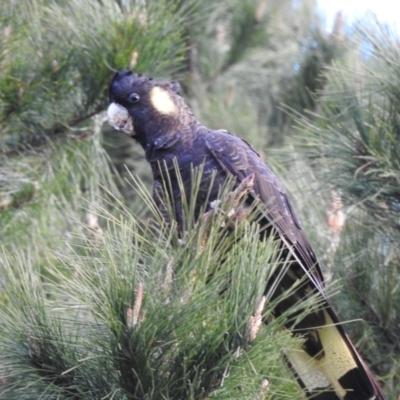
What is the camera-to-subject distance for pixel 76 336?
5.98ft

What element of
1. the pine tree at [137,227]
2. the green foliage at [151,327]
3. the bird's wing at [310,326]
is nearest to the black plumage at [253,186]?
the bird's wing at [310,326]

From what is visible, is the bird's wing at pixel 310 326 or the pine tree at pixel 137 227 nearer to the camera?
the pine tree at pixel 137 227

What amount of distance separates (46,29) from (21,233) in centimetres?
76

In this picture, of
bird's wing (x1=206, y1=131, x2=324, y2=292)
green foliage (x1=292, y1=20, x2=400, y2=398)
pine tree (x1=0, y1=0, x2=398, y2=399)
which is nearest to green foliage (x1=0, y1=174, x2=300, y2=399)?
pine tree (x1=0, y1=0, x2=398, y2=399)

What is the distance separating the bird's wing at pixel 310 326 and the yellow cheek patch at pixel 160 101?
205mm

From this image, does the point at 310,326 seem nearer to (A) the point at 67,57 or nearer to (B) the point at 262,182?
(B) the point at 262,182

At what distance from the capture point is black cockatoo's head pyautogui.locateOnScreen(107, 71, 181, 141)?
285 cm

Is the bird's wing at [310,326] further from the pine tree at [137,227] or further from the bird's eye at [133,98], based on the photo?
the bird's eye at [133,98]

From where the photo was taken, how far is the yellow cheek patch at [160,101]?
2.89m

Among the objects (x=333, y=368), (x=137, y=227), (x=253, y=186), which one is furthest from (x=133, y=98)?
(x=333, y=368)

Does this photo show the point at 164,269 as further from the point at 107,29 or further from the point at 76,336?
the point at 107,29

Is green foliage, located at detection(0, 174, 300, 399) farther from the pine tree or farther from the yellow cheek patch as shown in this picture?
the yellow cheek patch

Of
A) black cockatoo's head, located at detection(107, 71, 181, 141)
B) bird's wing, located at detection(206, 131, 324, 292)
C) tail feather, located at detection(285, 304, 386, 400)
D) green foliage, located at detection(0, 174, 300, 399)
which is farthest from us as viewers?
black cockatoo's head, located at detection(107, 71, 181, 141)

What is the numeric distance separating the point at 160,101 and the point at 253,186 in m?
0.49
